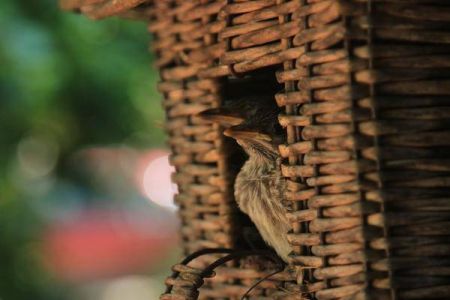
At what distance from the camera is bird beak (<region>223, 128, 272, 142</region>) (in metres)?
1.73

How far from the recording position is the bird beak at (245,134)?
1.73 m

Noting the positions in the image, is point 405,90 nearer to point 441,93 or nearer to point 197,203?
point 441,93

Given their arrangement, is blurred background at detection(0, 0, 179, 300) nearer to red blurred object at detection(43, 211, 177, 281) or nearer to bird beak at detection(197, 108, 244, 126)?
red blurred object at detection(43, 211, 177, 281)

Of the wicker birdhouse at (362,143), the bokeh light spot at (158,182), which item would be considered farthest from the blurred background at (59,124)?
the wicker birdhouse at (362,143)

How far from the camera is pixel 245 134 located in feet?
5.78

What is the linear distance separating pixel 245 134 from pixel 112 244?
3893mm

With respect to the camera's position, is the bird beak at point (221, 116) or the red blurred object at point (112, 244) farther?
the red blurred object at point (112, 244)

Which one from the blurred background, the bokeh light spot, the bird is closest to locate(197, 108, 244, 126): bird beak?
the bird

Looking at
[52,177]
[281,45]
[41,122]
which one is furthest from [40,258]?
[281,45]

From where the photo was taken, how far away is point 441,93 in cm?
147

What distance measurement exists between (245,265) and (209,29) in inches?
17.9

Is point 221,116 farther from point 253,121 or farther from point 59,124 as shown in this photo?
point 59,124

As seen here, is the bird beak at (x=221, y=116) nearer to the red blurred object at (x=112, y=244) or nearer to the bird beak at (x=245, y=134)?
the bird beak at (x=245, y=134)

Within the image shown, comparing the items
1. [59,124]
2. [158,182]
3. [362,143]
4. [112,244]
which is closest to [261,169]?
[362,143]
